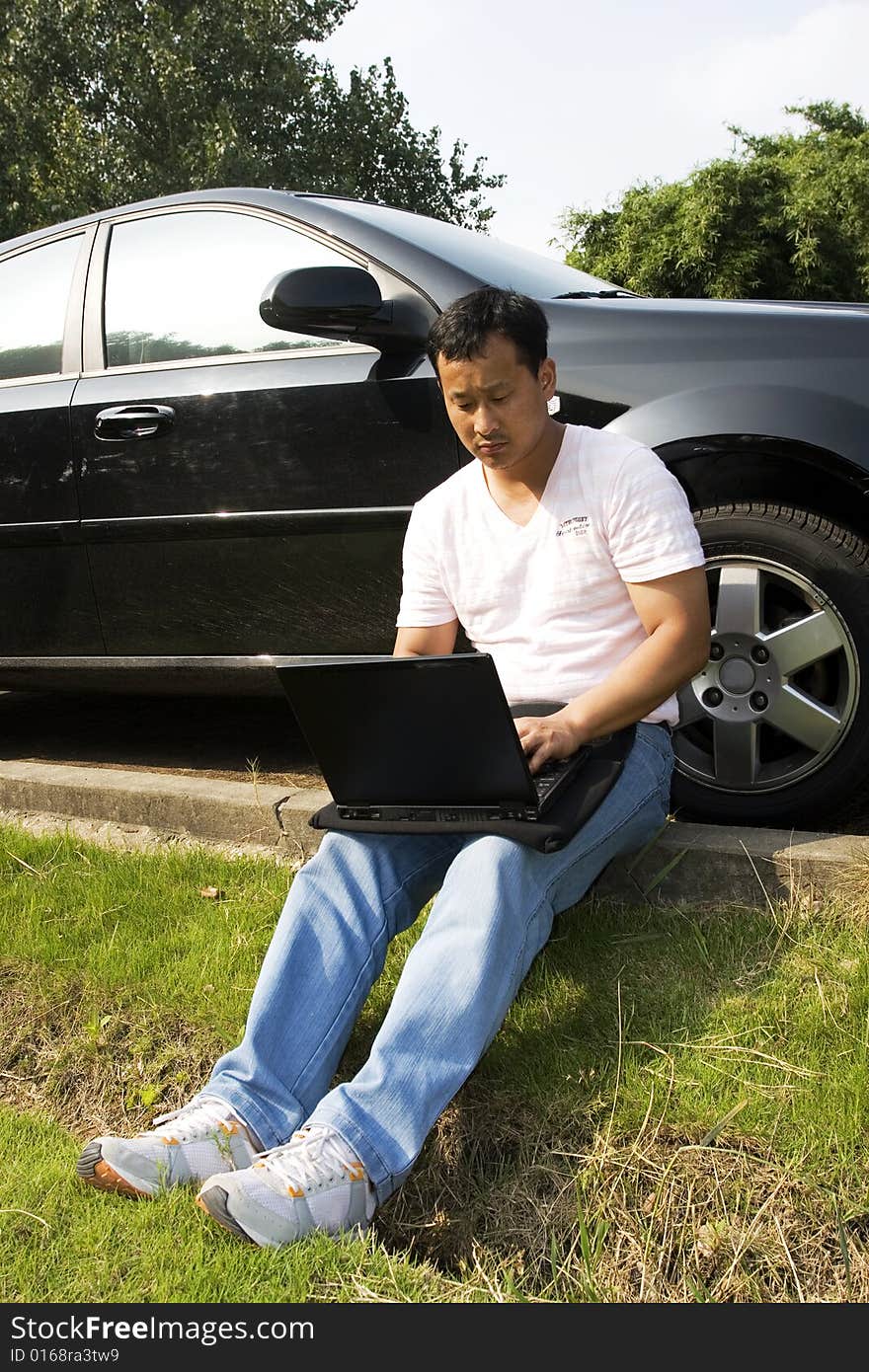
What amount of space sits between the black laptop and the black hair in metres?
0.70

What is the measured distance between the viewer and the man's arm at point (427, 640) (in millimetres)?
2895

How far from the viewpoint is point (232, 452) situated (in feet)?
12.0

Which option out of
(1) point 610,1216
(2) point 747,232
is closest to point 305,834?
(1) point 610,1216

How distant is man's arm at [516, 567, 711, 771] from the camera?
8.23 feet

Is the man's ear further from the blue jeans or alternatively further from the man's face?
the blue jeans

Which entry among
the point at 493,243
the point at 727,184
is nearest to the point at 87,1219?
the point at 493,243

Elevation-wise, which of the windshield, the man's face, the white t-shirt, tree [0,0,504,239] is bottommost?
the white t-shirt

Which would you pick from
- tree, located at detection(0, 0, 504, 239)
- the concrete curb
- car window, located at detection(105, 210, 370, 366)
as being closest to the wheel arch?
the concrete curb

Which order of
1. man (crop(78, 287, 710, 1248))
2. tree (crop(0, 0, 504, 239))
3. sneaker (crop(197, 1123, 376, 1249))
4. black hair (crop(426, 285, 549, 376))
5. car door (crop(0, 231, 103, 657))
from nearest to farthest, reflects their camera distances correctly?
sneaker (crop(197, 1123, 376, 1249))
man (crop(78, 287, 710, 1248))
black hair (crop(426, 285, 549, 376))
car door (crop(0, 231, 103, 657))
tree (crop(0, 0, 504, 239))

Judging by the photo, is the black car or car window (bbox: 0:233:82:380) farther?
car window (bbox: 0:233:82:380)

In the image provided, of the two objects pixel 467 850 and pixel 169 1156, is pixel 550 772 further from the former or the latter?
pixel 169 1156

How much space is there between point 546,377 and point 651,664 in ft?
2.20

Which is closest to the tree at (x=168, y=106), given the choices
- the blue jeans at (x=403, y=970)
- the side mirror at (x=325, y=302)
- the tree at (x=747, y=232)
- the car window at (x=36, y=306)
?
the tree at (x=747, y=232)

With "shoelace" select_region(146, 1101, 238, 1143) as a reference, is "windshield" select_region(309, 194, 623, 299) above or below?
above
